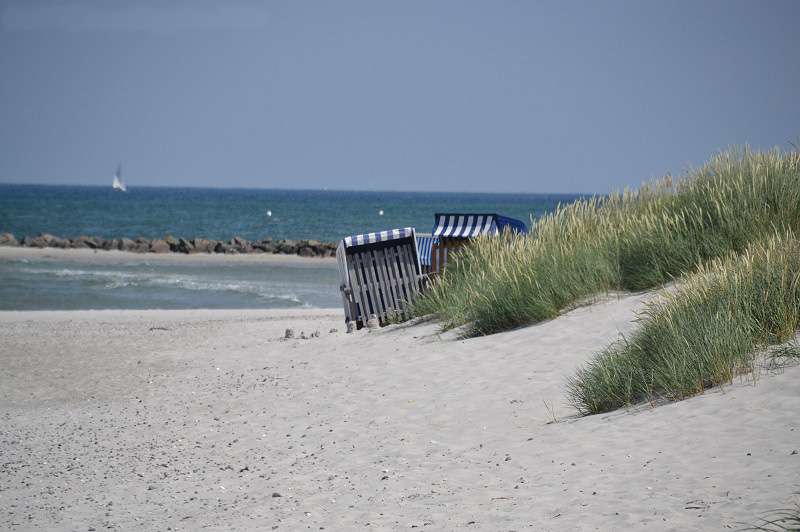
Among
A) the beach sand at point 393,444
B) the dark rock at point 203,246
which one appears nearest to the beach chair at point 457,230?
the beach sand at point 393,444

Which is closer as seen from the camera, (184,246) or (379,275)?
(379,275)

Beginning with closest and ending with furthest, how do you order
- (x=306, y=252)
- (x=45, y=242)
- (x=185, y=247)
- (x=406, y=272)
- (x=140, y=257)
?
(x=406, y=272), (x=140, y=257), (x=306, y=252), (x=185, y=247), (x=45, y=242)

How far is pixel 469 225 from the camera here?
1575cm

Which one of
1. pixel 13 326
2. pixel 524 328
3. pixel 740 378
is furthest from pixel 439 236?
pixel 740 378

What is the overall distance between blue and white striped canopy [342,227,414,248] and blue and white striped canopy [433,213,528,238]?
35.1 inches

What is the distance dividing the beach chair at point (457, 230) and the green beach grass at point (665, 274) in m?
1.16

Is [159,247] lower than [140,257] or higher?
higher

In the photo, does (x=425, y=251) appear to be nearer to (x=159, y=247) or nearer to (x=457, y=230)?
(x=457, y=230)

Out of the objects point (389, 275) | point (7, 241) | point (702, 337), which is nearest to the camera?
point (702, 337)

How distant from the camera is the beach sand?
18.5ft

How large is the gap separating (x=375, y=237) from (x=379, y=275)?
585 mm

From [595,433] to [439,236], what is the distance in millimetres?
9193

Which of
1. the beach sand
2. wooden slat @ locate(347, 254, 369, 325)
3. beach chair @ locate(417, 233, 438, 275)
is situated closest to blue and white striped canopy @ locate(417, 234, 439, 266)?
beach chair @ locate(417, 233, 438, 275)

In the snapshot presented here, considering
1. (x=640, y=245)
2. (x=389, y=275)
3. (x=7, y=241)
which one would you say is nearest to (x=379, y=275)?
(x=389, y=275)
